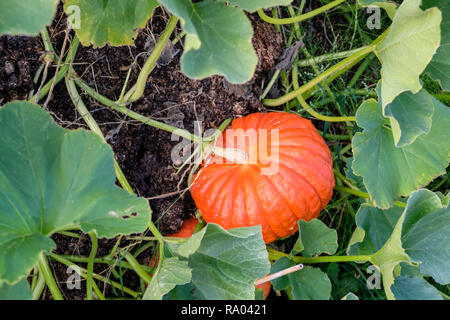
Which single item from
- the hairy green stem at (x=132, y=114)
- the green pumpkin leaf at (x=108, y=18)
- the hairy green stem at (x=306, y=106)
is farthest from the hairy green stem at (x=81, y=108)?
the hairy green stem at (x=306, y=106)

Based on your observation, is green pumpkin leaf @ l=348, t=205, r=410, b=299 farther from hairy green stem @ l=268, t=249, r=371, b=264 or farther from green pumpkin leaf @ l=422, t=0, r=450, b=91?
green pumpkin leaf @ l=422, t=0, r=450, b=91

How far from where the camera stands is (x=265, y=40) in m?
1.72

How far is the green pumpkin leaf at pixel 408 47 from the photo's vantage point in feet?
3.44

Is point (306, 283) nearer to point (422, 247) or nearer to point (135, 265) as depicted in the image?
point (422, 247)

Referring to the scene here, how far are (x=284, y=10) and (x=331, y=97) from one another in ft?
1.29

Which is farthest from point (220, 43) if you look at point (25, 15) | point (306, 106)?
point (306, 106)

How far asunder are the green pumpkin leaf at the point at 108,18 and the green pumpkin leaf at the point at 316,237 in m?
0.75

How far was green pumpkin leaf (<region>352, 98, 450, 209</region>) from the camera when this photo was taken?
1.34 m

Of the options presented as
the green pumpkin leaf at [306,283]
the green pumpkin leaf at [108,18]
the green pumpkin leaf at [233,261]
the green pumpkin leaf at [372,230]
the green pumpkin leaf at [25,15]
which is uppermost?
the green pumpkin leaf at [25,15]

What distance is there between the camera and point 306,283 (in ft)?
4.50

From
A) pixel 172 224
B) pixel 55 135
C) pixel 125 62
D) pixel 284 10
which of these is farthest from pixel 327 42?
pixel 55 135

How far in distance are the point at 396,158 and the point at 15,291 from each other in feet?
3.49

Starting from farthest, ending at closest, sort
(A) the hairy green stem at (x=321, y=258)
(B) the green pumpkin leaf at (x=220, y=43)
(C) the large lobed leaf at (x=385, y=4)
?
(A) the hairy green stem at (x=321, y=258)
(C) the large lobed leaf at (x=385, y=4)
(B) the green pumpkin leaf at (x=220, y=43)

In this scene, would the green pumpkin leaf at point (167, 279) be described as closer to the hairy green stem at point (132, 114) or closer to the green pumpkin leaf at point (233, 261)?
the green pumpkin leaf at point (233, 261)
